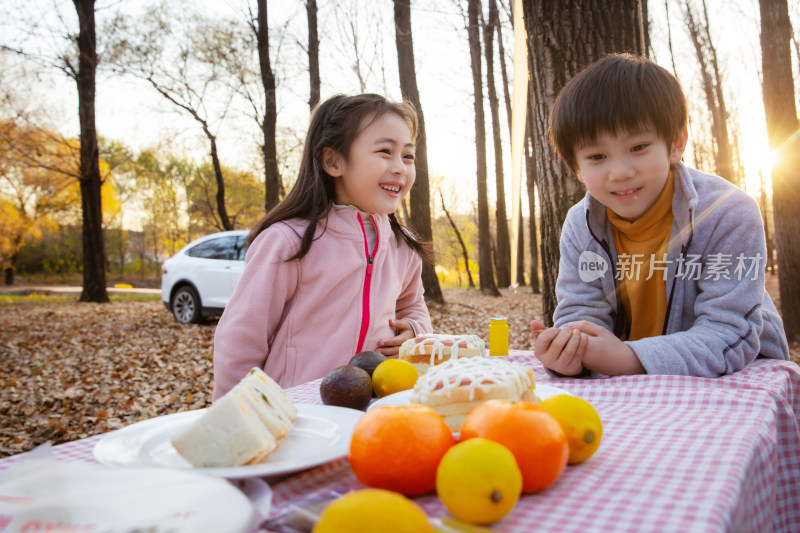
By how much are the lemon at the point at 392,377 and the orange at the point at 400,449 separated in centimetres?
60

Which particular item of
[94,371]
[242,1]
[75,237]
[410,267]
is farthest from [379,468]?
[75,237]

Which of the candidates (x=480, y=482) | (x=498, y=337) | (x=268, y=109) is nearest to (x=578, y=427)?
(x=480, y=482)

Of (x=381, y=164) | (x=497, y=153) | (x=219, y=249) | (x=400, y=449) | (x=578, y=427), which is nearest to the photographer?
(x=400, y=449)

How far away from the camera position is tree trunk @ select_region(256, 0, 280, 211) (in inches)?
478

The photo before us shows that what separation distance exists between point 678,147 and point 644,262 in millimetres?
423

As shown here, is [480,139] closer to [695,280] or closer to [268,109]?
[268,109]

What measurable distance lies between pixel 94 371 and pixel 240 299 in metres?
5.83

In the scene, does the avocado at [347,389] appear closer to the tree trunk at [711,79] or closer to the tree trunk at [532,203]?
the tree trunk at [532,203]

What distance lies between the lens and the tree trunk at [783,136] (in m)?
7.11

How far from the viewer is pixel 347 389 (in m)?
1.35

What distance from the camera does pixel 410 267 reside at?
2.86 metres

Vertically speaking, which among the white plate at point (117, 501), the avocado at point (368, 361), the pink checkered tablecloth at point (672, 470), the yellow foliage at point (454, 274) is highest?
the white plate at point (117, 501)

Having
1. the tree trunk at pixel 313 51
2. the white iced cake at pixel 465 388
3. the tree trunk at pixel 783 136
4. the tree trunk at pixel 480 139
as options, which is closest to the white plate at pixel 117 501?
the white iced cake at pixel 465 388

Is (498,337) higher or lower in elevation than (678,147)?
lower
